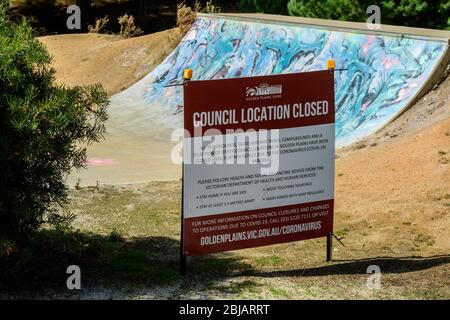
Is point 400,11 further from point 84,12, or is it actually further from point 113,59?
point 84,12

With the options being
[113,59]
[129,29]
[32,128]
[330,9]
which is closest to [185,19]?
[113,59]

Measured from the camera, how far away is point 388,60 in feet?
55.0

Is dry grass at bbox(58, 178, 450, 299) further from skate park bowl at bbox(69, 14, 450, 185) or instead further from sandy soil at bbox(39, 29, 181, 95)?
sandy soil at bbox(39, 29, 181, 95)

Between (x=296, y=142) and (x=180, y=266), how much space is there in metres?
1.71

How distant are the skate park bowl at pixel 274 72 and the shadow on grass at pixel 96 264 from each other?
4675 mm

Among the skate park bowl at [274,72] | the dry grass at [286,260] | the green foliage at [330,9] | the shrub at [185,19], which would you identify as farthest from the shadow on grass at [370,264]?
the shrub at [185,19]

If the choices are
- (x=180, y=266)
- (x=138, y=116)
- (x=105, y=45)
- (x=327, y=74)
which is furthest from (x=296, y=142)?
(x=105, y=45)

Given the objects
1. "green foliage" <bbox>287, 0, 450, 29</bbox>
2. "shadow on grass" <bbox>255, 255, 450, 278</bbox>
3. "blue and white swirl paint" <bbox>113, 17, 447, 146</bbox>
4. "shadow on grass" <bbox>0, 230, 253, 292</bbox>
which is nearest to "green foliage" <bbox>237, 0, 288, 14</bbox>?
"green foliage" <bbox>287, 0, 450, 29</bbox>

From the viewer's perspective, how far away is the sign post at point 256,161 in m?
7.53

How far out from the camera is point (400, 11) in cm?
2531

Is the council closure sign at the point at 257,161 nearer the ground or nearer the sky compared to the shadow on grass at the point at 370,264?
nearer the sky

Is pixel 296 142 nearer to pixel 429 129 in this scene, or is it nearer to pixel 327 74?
pixel 327 74

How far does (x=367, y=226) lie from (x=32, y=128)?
5.21 meters

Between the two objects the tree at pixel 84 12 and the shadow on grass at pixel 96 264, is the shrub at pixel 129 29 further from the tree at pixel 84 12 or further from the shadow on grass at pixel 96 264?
the shadow on grass at pixel 96 264
